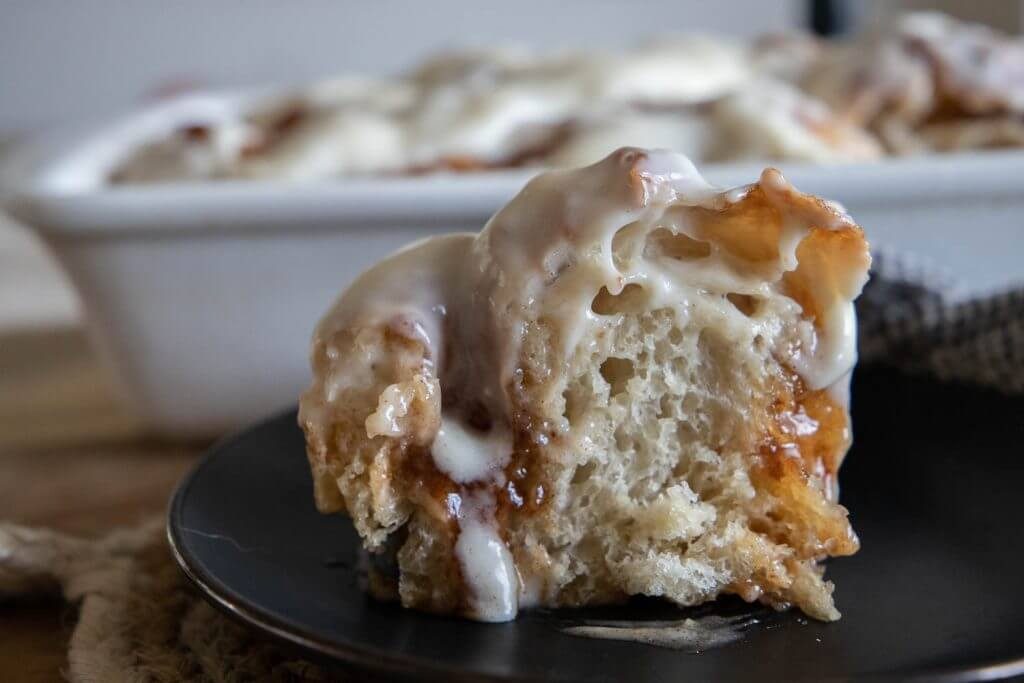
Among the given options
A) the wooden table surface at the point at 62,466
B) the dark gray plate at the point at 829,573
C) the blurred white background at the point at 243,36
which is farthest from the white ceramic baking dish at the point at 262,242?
the blurred white background at the point at 243,36

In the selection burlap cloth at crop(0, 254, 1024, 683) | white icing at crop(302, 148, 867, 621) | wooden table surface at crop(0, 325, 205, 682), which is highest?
white icing at crop(302, 148, 867, 621)

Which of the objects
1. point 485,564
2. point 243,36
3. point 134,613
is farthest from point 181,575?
point 243,36

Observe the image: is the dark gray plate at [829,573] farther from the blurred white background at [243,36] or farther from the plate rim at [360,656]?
the blurred white background at [243,36]

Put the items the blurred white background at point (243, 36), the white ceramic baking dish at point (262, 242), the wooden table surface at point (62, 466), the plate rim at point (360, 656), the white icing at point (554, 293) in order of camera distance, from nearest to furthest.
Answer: the plate rim at point (360, 656)
the white icing at point (554, 293)
the wooden table surface at point (62, 466)
the white ceramic baking dish at point (262, 242)
the blurred white background at point (243, 36)

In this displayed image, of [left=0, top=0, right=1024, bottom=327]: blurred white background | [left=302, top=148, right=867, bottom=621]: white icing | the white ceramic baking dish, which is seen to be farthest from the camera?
[left=0, top=0, right=1024, bottom=327]: blurred white background

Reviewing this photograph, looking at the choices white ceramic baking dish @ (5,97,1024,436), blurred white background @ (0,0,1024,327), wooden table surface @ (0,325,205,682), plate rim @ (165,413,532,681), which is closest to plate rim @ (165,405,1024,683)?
plate rim @ (165,413,532,681)

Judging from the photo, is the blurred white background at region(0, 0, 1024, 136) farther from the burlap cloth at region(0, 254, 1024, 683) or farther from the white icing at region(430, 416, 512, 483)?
the white icing at region(430, 416, 512, 483)
